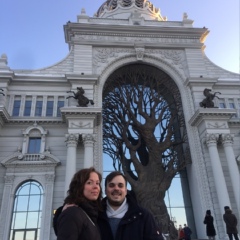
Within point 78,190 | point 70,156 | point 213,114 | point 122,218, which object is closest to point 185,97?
point 213,114

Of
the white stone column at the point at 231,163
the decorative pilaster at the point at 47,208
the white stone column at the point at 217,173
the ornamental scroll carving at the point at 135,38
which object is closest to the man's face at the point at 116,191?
the decorative pilaster at the point at 47,208

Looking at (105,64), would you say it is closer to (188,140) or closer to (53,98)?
(53,98)

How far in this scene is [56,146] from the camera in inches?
752

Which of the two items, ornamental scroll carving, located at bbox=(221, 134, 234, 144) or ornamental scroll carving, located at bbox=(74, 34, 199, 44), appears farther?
ornamental scroll carving, located at bbox=(74, 34, 199, 44)

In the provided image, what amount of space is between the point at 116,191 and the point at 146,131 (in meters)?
16.9

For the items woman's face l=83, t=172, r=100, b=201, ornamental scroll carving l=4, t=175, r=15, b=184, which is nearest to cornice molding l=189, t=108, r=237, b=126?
ornamental scroll carving l=4, t=175, r=15, b=184

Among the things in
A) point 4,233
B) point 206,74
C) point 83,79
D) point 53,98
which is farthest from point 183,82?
point 4,233

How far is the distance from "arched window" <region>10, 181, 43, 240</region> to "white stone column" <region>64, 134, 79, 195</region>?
2394mm

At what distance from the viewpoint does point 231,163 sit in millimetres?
17984

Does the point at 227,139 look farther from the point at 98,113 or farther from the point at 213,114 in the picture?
the point at 98,113

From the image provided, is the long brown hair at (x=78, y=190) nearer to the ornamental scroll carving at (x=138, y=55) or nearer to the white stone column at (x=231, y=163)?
the white stone column at (x=231, y=163)

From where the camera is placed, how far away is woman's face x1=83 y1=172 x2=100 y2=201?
2.99 m

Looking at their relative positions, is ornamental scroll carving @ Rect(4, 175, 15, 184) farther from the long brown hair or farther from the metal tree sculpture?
the long brown hair

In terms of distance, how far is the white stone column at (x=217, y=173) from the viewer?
656 inches
